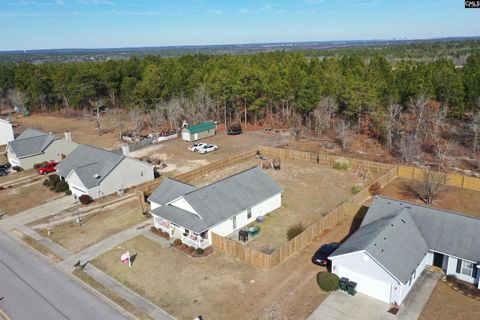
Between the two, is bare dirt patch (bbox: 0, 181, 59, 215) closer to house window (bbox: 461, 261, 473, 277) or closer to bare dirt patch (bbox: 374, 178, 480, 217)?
bare dirt patch (bbox: 374, 178, 480, 217)

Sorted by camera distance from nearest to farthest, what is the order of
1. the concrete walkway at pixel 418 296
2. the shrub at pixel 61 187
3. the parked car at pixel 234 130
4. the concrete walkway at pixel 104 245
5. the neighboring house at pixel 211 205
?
1. the concrete walkway at pixel 418 296
2. the concrete walkway at pixel 104 245
3. the neighboring house at pixel 211 205
4. the shrub at pixel 61 187
5. the parked car at pixel 234 130

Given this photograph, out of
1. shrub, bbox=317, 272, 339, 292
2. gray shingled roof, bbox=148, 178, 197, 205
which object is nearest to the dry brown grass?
gray shingled roof, bbox=148, 178, 197, 205

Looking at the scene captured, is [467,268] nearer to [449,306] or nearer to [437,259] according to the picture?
[437,259]

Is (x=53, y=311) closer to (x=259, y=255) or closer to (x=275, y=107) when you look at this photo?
(x=259, y=255)

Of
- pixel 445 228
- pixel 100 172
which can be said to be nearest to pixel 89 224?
pixel 100 172

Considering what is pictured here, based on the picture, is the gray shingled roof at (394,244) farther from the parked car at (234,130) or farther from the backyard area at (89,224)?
the parked car at (234,130)

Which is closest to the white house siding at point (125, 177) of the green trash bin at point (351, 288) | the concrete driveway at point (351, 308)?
the concrete driveway at point (351, 308)
